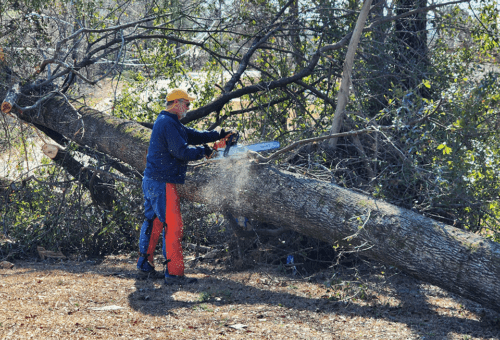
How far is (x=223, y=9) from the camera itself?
688cm

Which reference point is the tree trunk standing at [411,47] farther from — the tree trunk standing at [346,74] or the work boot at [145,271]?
the work boot at [145,271]

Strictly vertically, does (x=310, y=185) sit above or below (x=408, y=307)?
above

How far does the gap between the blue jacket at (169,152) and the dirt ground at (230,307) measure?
1.11 m

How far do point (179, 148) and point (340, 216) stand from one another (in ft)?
5.45

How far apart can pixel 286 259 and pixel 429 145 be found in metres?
2.04

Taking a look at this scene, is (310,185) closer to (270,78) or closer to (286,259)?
(286,259)

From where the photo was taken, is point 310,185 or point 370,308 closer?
point 370,308

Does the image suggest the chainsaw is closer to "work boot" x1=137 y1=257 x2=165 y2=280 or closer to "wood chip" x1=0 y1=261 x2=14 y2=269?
"work boot" x1=137 y1=257 x2=165 y2=280

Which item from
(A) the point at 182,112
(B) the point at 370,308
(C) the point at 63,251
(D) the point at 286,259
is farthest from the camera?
(C) the point at 63,251

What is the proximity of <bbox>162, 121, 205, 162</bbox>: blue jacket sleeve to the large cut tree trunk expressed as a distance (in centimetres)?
37

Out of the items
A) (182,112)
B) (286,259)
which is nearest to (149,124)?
(182,112)

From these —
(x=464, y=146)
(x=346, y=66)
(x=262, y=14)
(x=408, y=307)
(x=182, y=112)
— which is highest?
(x=262, y=14)

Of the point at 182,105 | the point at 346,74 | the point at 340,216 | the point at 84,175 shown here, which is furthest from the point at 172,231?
the point at 346,74

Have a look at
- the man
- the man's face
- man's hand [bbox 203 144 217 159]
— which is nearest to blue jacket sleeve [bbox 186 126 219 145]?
the man
